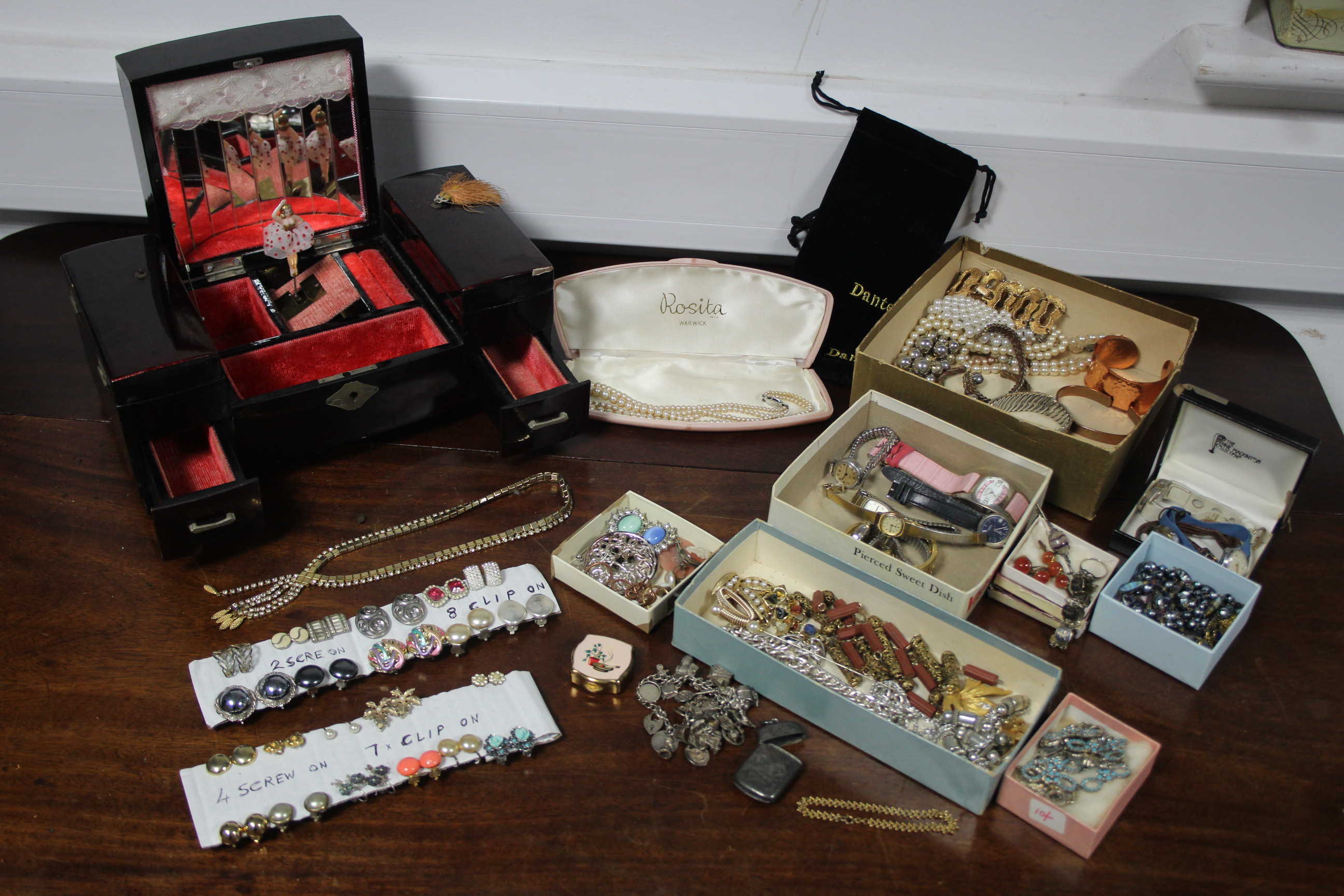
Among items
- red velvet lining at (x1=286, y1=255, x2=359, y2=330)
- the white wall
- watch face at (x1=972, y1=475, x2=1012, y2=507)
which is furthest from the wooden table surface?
the white wall

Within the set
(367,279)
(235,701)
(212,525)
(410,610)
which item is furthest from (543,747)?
(367,279)

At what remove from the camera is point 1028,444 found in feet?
4.84

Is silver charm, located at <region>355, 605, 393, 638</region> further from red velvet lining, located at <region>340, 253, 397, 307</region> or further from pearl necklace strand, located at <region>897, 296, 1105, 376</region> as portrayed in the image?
pearl necklace strand, located at <region>897, 296, 1105, 376</region>

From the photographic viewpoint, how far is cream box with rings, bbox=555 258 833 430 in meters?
1.68

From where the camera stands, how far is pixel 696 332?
5.68 ft

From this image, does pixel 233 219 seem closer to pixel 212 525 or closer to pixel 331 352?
pixel 331 352

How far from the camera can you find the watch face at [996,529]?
1412mm

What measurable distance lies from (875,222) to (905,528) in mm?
545

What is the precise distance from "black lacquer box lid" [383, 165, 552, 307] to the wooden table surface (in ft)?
0.80

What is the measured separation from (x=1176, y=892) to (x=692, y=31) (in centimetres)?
145

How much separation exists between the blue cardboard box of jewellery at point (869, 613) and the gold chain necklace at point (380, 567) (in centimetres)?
27

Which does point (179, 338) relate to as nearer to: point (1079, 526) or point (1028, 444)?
point (1028, 444)

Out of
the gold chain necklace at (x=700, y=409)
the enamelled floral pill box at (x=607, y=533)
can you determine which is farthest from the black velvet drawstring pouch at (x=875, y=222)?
the enamelled floral pill box at (x=607, y=533)

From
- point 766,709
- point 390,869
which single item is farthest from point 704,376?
→ point 390,869
